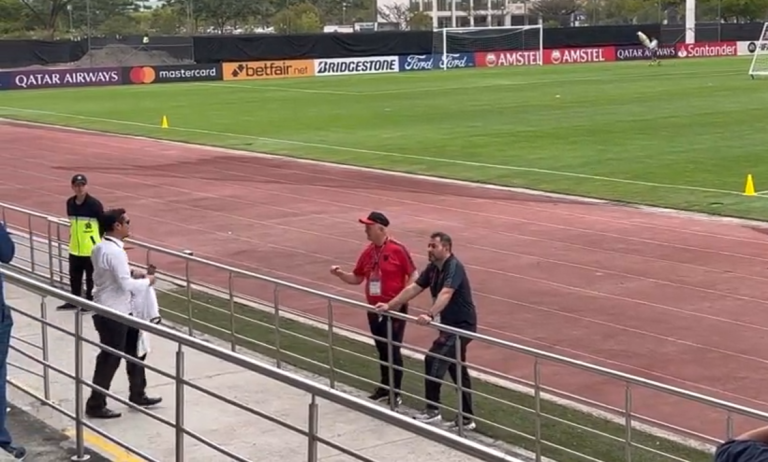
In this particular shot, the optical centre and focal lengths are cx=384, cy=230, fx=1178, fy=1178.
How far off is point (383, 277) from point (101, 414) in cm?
283

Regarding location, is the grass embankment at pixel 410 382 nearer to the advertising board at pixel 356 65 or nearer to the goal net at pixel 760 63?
the goal net at pixel 760 63

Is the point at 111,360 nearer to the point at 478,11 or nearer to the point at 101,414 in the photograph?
the point at 101,414

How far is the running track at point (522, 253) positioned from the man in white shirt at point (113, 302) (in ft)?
12.8

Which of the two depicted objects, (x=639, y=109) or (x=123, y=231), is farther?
(x=639, y=109)

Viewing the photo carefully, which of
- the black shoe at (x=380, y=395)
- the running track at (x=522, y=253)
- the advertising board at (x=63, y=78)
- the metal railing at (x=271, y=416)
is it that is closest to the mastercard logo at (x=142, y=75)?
the advertising board at (x=63, y=78)

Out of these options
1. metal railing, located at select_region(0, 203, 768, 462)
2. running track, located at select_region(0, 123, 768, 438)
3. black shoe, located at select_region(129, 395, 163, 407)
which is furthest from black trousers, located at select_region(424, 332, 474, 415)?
black shoe, located at select_region(129, 395, 163, 407)

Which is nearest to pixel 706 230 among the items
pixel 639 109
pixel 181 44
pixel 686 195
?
pixel 686 195

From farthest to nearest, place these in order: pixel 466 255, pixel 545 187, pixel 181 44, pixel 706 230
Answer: pixel 181 44
pixel 545 187
pixel 706 230
pixel 466 255

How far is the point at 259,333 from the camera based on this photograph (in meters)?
12.9

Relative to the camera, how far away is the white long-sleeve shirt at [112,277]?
909 centimetres

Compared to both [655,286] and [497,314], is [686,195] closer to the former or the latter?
[655,286]

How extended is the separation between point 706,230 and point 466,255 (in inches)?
169

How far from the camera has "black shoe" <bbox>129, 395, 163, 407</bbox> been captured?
9156 mm

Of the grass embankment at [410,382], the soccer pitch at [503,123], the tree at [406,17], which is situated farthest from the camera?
the tree at [406,17]
